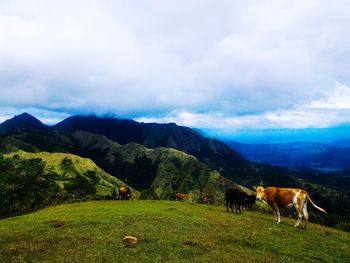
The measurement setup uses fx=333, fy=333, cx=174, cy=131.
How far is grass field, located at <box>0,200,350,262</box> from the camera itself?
19891 mm

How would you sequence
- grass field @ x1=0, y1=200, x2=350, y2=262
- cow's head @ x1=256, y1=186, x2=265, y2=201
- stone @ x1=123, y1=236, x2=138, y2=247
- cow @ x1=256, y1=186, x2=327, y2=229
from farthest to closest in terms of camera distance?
cow's head @ x1=256, y1=186, x2=265, y2=201 → cow @ x1=256, y1=186, x2=327, y2=229 → stone @ x1=123, y1=236, x2=138, y2=247 → grass field @ x1=0, y1=200, x2=350, y2=262

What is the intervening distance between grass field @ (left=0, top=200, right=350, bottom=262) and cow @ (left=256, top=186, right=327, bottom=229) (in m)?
1.94

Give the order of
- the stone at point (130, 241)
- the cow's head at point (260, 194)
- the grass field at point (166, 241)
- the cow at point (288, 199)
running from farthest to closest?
the cow's head at point (260, 194) < the cow at point (288, 199) < the stone at point (130, 241) < the grass field at point (166, 241)

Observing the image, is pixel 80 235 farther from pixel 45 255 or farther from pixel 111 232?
pixel 45 255

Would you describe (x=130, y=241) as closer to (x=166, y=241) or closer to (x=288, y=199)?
(x=166, y=241)

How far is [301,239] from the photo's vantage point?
25172mm

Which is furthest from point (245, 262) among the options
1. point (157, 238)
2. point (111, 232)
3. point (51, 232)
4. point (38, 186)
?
point (38, 186)

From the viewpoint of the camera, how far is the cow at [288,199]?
2978 cm

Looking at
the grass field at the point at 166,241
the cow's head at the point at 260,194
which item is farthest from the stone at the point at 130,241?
the cow's head at the point at 260,194

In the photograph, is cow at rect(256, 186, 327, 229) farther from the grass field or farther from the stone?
the stone

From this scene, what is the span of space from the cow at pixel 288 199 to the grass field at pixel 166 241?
1.94 m

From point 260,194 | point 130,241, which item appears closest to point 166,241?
point 130,241

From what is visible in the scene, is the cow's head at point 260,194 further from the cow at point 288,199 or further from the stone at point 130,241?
the stone at point 130,241

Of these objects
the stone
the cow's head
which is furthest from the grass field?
the cow's head
